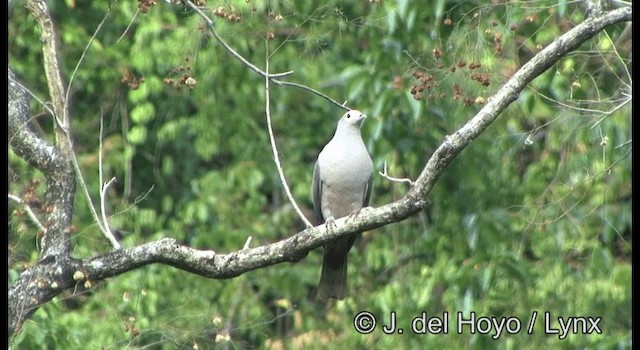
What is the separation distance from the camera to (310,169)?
9281 mm

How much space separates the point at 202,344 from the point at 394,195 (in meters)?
2.77

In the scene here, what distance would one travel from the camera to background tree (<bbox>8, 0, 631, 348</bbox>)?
527 centimetres

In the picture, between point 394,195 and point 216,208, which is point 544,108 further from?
point 216,208

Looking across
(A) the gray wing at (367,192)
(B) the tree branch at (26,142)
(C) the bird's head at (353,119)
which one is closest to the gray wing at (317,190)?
(A) the gray wing at (367,192)

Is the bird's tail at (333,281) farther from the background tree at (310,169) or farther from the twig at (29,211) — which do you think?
the twig at (29,211)

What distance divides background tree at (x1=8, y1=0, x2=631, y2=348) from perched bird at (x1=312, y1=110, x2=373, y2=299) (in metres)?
0.42

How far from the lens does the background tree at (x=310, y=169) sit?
5.27m

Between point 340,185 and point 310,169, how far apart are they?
2612mm

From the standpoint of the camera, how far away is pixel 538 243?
809 centimetres

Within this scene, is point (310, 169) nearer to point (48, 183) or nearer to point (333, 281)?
point (333, 281)

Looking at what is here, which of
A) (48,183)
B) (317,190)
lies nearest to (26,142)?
(48,183)

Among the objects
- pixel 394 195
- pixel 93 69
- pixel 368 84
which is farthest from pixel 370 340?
pixel 93 69

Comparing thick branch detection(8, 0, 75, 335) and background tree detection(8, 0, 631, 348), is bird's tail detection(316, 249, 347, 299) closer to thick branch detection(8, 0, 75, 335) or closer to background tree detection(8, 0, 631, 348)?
background tree detection(8, 0, 631, 348)

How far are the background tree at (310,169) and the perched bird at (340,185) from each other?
1.39 ft
